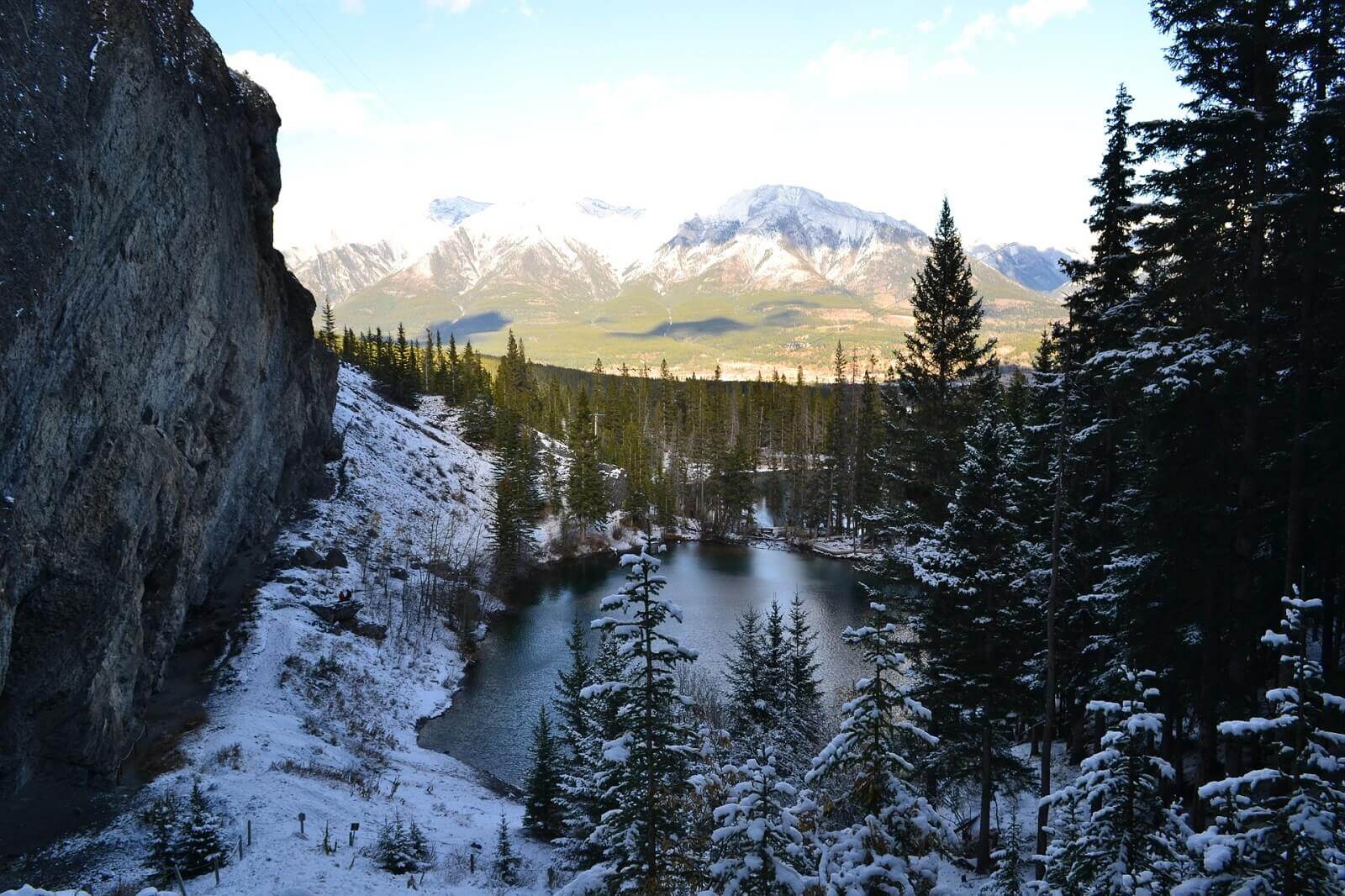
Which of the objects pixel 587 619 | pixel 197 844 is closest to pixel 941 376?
pixel 197 844

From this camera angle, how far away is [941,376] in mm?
22812

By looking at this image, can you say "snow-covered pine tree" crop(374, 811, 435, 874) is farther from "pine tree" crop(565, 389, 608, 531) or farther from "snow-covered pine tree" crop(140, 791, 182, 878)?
"pine tree" crop(565, 389, 608, 531)

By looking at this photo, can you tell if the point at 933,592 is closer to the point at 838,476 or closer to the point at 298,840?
the point at 298,840

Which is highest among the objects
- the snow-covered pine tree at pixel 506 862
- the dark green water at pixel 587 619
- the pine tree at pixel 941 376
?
the pine tree at pixel 941 376

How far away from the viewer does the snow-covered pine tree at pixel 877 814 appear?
7965mm

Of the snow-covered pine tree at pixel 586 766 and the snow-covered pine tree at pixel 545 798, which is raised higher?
the snow-covered pine tree at pixel 586 766

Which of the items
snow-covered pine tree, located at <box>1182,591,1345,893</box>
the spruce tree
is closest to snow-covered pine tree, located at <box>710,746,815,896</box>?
the spruce tree

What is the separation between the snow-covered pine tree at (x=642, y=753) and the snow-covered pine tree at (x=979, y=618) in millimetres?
11195

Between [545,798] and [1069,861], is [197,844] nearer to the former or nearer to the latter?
[545,798]

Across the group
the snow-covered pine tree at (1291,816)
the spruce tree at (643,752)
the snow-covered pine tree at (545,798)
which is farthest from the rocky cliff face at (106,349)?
the snow-covered pine tree at (1291,816)

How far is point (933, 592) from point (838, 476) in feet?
197

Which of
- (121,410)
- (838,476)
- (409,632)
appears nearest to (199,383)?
(121,410)

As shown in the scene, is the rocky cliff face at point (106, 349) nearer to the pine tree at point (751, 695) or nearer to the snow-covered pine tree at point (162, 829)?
the snow-covered pine tree at point (162, 829)

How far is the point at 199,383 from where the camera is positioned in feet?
90.4
